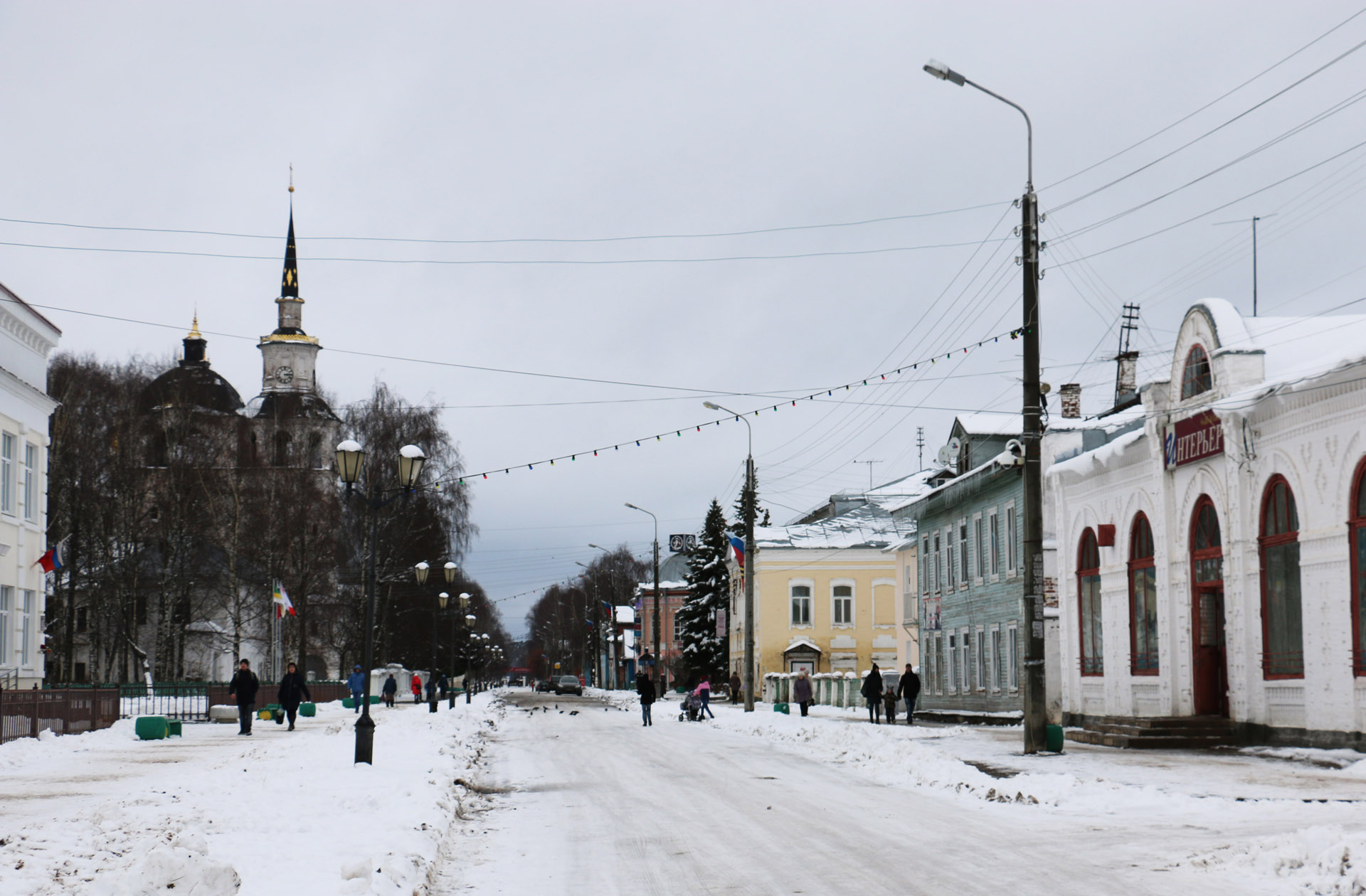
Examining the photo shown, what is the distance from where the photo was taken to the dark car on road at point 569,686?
98.5 m

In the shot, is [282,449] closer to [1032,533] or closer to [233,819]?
[1032,533]

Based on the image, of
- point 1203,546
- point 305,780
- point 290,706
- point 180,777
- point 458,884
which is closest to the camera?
point 458,884

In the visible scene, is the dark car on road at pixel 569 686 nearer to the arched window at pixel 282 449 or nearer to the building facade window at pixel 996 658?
the arched window at pixel 282 449

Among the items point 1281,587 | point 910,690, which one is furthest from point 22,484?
point 1281,587

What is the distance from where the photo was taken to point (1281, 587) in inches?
955

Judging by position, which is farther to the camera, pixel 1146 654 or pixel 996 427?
pixel 996 427

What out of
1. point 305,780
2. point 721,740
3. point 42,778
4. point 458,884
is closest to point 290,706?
point 721,740

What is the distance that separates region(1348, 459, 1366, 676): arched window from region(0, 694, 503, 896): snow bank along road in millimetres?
13511

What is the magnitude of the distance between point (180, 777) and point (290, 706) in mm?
16265

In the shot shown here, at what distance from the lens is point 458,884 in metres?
10.6

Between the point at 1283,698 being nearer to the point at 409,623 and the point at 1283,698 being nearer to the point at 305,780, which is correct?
the point at 305,780

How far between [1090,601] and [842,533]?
37756 millimetres

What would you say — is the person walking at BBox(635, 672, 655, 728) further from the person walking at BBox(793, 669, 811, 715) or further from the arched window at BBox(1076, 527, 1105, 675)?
the arched window at BBox(1076, 527, 1105, 675)

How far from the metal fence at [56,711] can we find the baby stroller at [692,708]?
16636 millimetres
